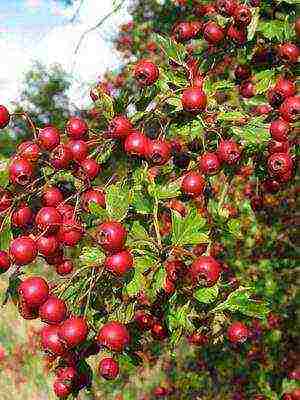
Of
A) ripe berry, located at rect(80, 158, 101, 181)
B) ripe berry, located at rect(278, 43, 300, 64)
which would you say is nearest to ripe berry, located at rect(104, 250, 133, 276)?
ripe berry, located at rect(80, 158, 101, 181)

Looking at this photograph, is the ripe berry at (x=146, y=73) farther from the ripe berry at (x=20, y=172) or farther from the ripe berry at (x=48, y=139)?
the ripe berry at (x=20, y=172)

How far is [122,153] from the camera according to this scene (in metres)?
2.01

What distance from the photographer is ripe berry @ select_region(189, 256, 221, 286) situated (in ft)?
5.53

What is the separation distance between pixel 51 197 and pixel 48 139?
0.18 m

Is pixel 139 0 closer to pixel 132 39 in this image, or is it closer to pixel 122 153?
pixel 132 39

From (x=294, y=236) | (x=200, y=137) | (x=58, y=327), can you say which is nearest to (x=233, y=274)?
(x=294, y=236)

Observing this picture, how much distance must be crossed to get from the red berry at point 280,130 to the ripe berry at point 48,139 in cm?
67

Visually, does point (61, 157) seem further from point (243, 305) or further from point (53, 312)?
point (243, 305)

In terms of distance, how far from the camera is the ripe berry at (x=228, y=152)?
1.93 m

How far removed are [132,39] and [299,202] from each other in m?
6.78

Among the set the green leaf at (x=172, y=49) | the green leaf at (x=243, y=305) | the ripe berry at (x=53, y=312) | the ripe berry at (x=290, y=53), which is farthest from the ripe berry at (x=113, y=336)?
the ripe berry at (x=290, y=53)

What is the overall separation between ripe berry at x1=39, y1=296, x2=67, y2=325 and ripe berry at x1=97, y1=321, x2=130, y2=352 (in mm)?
115

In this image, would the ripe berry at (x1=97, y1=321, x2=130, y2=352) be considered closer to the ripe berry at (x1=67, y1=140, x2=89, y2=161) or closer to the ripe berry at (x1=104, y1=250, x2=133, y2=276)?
the ripe berry at (x1=104, y1=250, x2=133, y2=276)

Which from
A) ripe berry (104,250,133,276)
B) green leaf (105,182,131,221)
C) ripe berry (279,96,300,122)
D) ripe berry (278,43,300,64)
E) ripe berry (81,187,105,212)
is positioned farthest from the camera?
ripe berry (278,43,300,64)
